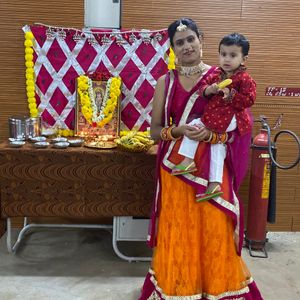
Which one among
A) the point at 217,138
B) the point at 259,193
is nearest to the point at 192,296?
the point at 217,138

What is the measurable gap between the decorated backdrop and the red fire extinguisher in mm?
979

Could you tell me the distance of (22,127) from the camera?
3152mm

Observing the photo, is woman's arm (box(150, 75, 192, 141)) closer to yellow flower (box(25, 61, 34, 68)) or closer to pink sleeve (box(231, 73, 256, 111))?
pink sleeve (box(231, 73, 256, 111))

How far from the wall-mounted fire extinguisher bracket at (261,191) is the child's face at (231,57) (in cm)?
126

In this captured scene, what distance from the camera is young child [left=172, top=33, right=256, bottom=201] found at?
6.46 feet

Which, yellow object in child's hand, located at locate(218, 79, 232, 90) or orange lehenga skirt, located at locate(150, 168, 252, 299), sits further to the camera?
orange lehenga skirt, located at locate(150, 168, 252, 299)

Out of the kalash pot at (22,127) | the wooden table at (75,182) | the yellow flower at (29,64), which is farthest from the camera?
the yellow flower at (29,64)

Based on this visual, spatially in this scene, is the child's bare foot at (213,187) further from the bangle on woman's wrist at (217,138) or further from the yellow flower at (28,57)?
the yellow flower at (28,57)

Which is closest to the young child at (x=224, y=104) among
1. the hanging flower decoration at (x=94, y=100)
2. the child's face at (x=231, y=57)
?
the child's face at (x=231, y=57)

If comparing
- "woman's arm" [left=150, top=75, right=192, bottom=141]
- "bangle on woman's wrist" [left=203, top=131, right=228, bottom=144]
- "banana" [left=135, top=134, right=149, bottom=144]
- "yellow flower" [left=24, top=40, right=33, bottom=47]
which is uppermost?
"yellow flower" [left=24, top=40, right=33, bottom=47]

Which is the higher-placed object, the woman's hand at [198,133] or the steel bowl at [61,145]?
the woman's hand at [198,133]

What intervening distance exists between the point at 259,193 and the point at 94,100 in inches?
59.9

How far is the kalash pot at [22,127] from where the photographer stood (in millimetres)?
3143

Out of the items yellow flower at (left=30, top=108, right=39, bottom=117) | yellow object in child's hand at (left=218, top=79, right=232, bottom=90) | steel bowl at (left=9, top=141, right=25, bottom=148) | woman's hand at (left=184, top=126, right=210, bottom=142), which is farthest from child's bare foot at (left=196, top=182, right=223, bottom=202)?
yellow flower at (left=30, top=108, right=39, bottom=117)
